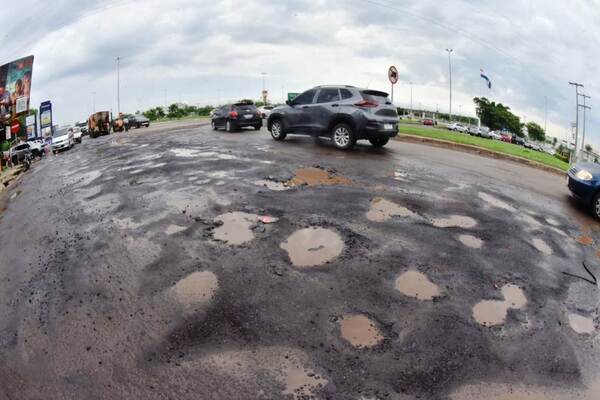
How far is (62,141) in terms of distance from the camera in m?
28.2

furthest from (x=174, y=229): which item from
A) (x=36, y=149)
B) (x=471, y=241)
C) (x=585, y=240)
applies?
(x=36, y=149)

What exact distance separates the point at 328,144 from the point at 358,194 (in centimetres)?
640

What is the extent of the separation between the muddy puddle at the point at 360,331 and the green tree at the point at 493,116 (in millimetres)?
87147

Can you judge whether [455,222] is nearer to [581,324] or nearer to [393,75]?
[581,324]

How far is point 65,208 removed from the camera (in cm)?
959

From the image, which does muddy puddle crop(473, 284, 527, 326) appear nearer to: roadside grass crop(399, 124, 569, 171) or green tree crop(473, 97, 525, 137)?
roadside grass crop(399, 124, 569, 171)

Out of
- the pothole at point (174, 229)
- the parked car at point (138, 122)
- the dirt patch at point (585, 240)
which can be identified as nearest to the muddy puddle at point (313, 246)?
the pothole at point (174, 229)

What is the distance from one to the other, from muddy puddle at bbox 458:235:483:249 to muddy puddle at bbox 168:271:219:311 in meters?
3.80

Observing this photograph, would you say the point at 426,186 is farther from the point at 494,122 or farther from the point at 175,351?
the point at 494,122

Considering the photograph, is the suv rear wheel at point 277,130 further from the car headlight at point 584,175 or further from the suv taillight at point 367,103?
the car headlight at point 584,175

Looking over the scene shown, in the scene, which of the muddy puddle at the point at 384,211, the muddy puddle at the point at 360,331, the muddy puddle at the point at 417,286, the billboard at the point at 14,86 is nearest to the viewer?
the muddy puddle at the point at 360,331

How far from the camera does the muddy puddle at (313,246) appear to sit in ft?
19.1

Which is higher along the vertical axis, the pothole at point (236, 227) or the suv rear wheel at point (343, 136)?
the suv rear wheel at point (343, 136)

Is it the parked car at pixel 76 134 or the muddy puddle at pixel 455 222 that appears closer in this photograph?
the muddy puddle at pixel 455 222
